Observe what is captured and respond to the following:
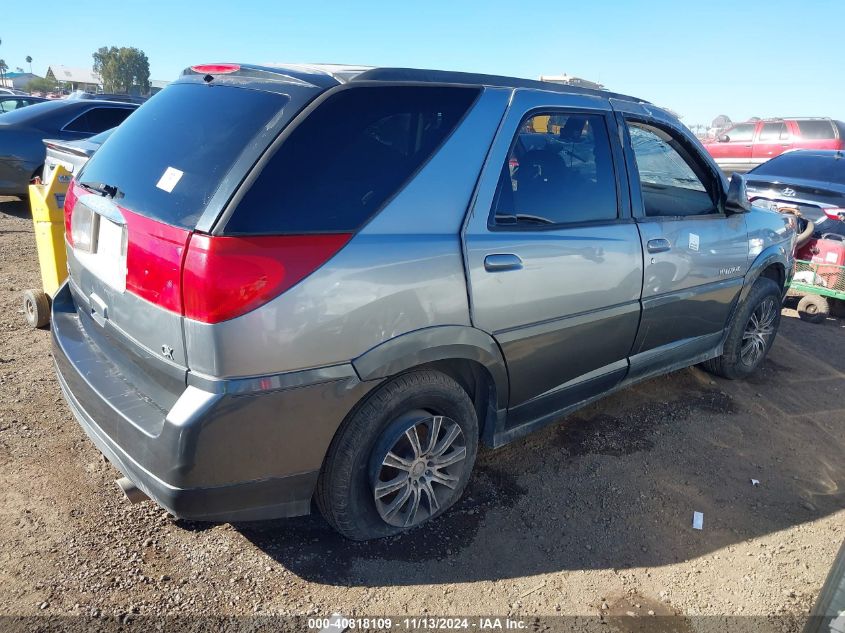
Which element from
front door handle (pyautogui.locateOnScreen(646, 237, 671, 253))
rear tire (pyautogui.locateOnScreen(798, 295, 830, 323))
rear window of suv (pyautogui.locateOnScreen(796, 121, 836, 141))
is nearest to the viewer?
front door handle (pyautogui.locateOnScreen(646, 237, 671, 253))

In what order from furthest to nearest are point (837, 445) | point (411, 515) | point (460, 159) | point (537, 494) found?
point (837, 445) → point (537, 494) → point (411, 515) → point (460, 159)

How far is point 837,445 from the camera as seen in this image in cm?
388

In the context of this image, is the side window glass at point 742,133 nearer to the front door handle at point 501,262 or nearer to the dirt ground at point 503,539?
the dirt ground at point 503,539

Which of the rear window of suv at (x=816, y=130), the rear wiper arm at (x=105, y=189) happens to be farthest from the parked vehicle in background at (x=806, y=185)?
the rear window of suv at (x=816, y=130)

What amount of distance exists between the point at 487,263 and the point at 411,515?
3.69 feet

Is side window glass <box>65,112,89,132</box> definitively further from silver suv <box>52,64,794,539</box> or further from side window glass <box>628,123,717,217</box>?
side window glass <box>628,123,717,217</box>

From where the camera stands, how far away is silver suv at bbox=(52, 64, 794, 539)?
2.00 meters

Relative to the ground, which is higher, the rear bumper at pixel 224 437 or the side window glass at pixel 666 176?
the side window glass at pixel 666 176

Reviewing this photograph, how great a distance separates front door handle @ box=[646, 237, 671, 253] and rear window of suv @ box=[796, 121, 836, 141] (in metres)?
14.2

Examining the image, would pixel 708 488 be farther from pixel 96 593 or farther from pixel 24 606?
pixel 24 606

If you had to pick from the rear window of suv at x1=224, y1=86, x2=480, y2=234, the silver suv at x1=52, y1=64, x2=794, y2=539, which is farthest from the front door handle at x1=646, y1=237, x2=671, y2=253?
the rear window of suv at x1=224, y1=86, x2=480, y2=234

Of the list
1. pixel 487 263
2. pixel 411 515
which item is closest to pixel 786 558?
pixel 411 515

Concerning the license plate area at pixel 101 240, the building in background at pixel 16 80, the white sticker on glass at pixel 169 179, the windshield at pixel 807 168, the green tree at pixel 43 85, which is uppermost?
the white sticker on glass at pixel 169 179

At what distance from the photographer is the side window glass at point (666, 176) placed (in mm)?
3459
